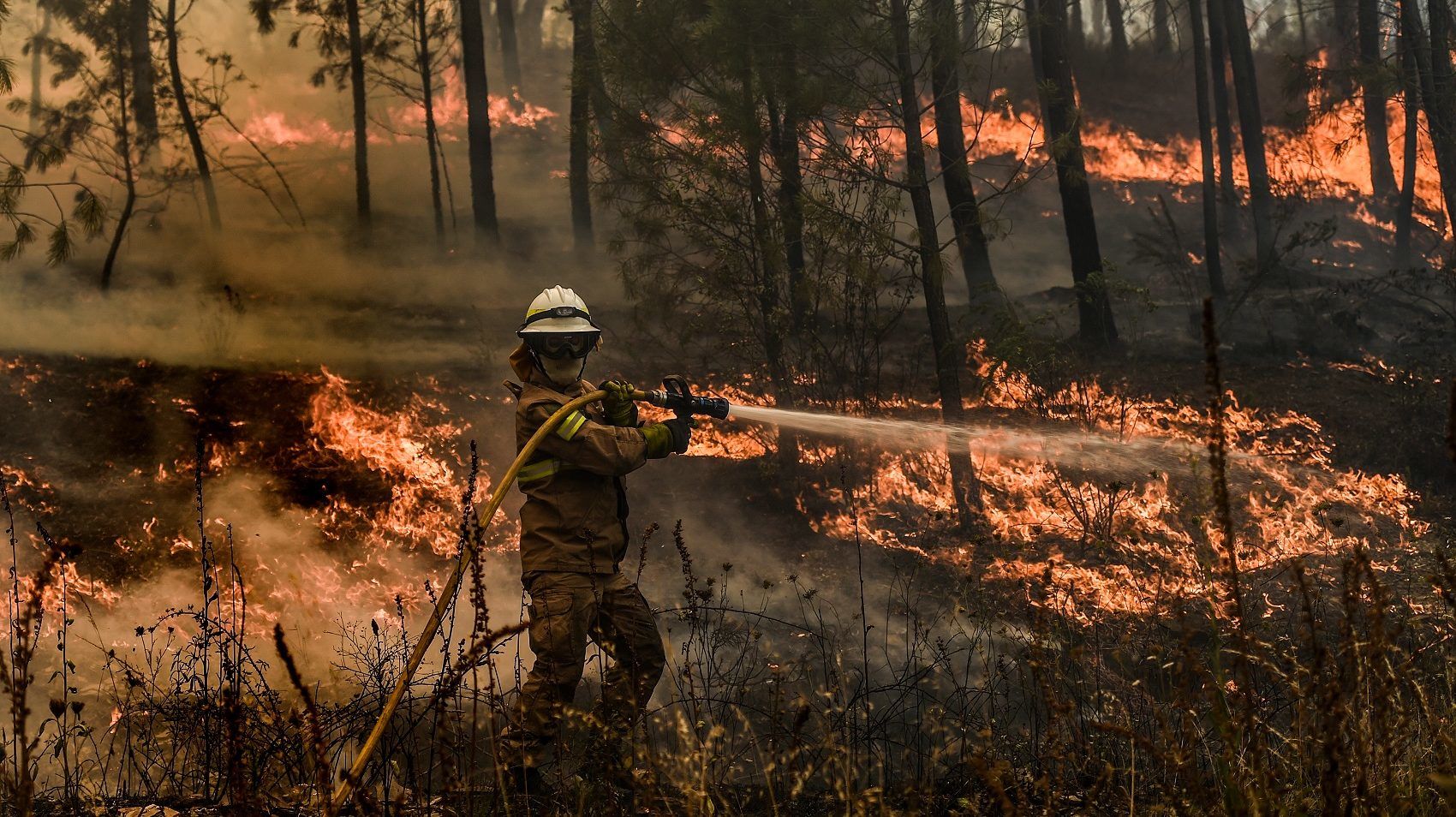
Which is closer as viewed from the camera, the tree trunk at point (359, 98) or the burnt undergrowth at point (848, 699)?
the burnt undergrowth at point (848, 699)

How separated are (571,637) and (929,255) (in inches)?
248

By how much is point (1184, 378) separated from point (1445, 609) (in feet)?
24.5

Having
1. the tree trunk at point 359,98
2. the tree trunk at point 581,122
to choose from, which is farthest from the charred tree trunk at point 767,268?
the tree trunk at point 359,98

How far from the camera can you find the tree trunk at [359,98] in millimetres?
17000

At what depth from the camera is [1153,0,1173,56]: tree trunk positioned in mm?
30086

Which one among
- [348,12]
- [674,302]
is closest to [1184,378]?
[674,302]

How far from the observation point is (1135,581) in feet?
29.1

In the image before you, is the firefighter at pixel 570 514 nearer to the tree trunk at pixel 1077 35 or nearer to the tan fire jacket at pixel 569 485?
the tan fire jacket at pixel 569 485

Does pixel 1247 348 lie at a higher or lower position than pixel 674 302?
lower

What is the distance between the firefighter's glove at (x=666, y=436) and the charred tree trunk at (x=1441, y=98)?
43.1ft

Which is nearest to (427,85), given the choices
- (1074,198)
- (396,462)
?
(396,462)

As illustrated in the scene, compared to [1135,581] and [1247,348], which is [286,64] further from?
[1135,581]

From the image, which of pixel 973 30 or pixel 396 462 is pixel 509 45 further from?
pixel 396 462

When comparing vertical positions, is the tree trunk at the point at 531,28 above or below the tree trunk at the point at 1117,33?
above
